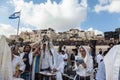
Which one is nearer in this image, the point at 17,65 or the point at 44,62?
the point at 17,65

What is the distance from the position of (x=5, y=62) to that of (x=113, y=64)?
9.80 feet

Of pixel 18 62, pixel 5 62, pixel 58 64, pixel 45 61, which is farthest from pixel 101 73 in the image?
pixel 58 64

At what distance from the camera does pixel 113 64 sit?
5316 millimetres

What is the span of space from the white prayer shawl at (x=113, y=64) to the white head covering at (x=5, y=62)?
2.67 metres

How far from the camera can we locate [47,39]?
1170 cm

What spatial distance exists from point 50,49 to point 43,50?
0.26m

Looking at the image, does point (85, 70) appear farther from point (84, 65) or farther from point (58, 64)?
point (58, 64)

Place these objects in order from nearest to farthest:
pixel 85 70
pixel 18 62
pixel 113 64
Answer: pixel 113 64
pixel 18 62
pixel 85 70

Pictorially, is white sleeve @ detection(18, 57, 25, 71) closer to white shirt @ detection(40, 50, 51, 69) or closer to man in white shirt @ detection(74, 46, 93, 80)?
white shirt @ detection(40, 50, 51, 69)

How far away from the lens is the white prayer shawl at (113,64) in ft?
17.3

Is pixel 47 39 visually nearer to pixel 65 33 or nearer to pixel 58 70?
pixel 58 70

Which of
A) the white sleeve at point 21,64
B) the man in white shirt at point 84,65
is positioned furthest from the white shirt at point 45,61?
the man in white shirt at point 84,65

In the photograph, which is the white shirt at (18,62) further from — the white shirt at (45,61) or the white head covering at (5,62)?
the white head covering at (5,62)

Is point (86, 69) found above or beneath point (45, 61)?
beneath
